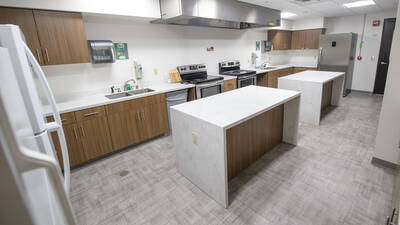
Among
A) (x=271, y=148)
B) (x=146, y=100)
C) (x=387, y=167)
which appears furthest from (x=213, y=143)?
(x=387, y=167)

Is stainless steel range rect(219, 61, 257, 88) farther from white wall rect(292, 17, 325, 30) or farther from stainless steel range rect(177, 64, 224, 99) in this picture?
white wall rect(292, 17, 325, 30)

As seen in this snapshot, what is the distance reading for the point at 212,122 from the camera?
67.1 inches

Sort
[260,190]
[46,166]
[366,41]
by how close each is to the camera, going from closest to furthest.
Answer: [46,166] < [260,190] < [366,41]

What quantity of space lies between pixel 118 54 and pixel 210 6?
5.93 ft

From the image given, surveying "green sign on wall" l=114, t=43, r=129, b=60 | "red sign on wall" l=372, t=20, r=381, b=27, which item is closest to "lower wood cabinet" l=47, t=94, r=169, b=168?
"green sign on wall" l=114, t=43, r=129, b=60

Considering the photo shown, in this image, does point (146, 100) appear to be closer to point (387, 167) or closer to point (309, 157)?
point (309, 157)

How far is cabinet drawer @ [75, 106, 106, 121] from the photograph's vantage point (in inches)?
98.1

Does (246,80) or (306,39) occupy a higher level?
(306,39)

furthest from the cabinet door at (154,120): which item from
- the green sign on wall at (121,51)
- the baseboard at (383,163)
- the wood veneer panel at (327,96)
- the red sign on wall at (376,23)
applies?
the red sign on wall at (376,23)

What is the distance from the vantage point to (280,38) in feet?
21.0

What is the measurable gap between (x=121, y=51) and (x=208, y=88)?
5.57 ft

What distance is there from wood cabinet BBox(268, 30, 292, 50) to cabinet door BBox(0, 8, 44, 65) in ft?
19.6

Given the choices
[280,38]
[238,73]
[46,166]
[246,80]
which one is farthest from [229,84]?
[46,166]

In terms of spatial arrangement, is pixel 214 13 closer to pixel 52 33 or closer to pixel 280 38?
pixel 52 33
